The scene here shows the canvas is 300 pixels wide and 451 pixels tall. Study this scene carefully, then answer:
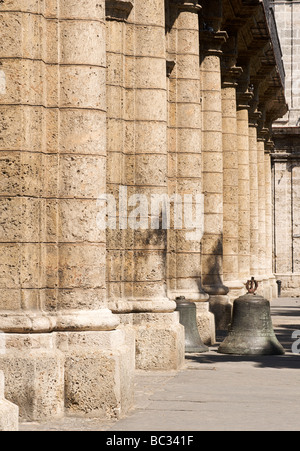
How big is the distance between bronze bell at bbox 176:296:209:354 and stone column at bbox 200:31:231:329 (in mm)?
4489

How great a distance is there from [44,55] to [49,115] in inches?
24.3

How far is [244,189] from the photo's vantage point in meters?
32.2

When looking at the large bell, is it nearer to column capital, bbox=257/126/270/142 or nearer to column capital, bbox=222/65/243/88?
column capital, bbox=222/65/243/88

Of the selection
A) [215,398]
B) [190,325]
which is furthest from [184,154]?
[215,398]

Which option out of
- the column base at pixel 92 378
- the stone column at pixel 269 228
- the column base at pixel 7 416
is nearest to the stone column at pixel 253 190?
the stone column at pixel 269 228

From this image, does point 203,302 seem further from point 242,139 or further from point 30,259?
point 242,139

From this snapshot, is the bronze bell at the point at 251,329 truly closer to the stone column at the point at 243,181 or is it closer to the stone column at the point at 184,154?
the stone column at the point at 184,154

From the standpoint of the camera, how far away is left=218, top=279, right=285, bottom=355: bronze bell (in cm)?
1875

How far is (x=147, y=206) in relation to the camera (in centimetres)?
1595

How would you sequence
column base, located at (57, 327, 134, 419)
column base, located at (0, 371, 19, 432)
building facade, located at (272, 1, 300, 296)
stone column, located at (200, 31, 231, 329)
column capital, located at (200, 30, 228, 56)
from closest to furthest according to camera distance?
column base, located at (0, 371, 19, 432) < column base, located at (57, 327, 134, 419) < stone column, located at (200, 31, 231, 329) < column capital, located at (200, 30, 228, 56) < building facade, located at (272, 1, 300, 296)

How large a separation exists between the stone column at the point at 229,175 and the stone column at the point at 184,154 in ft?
23.9

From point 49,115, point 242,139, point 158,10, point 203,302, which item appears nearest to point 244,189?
point 242,139

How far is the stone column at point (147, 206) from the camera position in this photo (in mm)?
16000

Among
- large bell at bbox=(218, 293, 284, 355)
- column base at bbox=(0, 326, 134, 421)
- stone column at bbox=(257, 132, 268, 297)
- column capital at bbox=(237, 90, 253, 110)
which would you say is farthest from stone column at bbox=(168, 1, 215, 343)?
stone column at bbox=(257, 132, 268, 297)
